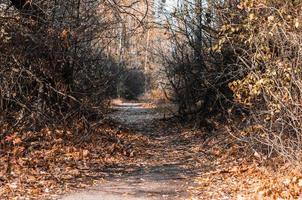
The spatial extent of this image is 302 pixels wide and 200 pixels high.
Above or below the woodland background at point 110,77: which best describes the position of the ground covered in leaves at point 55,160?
below

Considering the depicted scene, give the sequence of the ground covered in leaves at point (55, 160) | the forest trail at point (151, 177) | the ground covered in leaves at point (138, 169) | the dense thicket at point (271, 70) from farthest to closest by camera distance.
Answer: the ground covered in leaves at point (55, 160), the forest trail at point (151, 177), the ground covered in leaves at point (138, 169), the dense thicket at point (271, 70)

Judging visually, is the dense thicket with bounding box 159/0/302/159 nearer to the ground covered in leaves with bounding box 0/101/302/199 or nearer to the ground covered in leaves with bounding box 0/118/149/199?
the ground covered in leaves with bounding box 0/101/302/199

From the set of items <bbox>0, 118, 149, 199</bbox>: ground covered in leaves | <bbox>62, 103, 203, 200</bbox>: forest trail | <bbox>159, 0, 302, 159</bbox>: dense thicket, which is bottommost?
<bbox>62, 103, 203, 200</bbox>: forest trail

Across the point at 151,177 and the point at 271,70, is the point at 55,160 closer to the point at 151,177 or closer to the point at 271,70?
the point at 151,177

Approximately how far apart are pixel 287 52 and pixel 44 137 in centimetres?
714

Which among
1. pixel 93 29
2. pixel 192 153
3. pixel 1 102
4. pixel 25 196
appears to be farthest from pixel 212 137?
pixel 25 196

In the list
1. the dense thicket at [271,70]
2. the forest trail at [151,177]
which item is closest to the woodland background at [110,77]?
the dense thicket at [271,70]

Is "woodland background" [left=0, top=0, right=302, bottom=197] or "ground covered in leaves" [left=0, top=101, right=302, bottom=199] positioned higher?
"woodland background" [left=0, top=0, right=302, bottom=197]

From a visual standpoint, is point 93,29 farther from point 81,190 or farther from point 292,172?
point 292,172

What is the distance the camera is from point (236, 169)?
35.4ft

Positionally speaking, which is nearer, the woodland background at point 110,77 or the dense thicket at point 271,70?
the dense thicket at point 271,70

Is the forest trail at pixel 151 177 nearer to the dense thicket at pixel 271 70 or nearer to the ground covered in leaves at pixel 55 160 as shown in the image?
the ground covered in leaves at pixel 55 160

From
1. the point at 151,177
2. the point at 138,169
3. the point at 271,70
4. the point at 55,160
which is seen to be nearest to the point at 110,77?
the point at 138,169

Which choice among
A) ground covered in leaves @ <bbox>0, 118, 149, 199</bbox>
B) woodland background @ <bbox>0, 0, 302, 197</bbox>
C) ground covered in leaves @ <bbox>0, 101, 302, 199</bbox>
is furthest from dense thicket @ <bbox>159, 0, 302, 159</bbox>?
ground covered in leaves @ <bbox>0, 118, 149, 199</bbox>
